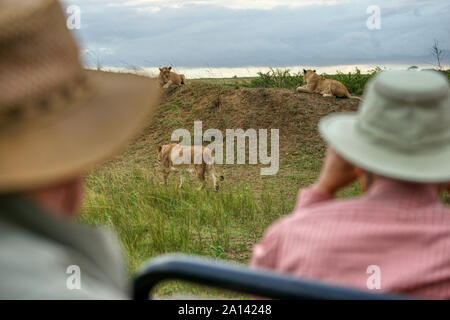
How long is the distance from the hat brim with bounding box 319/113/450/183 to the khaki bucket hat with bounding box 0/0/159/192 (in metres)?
0.65

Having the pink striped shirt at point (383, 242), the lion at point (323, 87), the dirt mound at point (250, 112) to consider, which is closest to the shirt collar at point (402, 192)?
the pink striped shirt at point (383, 242)

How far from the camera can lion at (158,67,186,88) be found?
15281 mm

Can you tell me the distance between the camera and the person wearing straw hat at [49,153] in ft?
3.06

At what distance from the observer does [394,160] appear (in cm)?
154

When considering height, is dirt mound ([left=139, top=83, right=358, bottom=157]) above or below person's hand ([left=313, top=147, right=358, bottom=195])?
above

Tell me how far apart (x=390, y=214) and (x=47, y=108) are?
0.89 m

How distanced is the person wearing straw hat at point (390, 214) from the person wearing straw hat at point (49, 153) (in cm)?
59

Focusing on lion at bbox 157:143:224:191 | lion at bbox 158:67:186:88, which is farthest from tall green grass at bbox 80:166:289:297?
lion at bbox 158:67:186:88

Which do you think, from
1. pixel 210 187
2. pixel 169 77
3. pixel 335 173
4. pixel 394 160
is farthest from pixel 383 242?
pixel 169 77

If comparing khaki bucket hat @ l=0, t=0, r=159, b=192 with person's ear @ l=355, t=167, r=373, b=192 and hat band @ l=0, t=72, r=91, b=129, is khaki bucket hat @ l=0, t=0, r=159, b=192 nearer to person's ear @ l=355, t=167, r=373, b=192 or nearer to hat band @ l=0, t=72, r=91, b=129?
hat band @ l=0, t=72, r=91, b=129

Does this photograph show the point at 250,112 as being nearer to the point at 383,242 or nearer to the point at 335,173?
the point at 335,173

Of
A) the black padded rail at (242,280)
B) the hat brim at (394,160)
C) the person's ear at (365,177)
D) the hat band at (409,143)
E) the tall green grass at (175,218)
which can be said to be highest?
the hat band at (409,143)

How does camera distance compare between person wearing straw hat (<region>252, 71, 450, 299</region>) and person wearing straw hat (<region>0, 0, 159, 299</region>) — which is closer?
person wearing straw hat (<region>0, 0, 159, 299</region>)

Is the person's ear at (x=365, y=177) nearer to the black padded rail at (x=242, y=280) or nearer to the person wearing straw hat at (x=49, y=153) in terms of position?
the black padded rail at (x=242, y=280)
